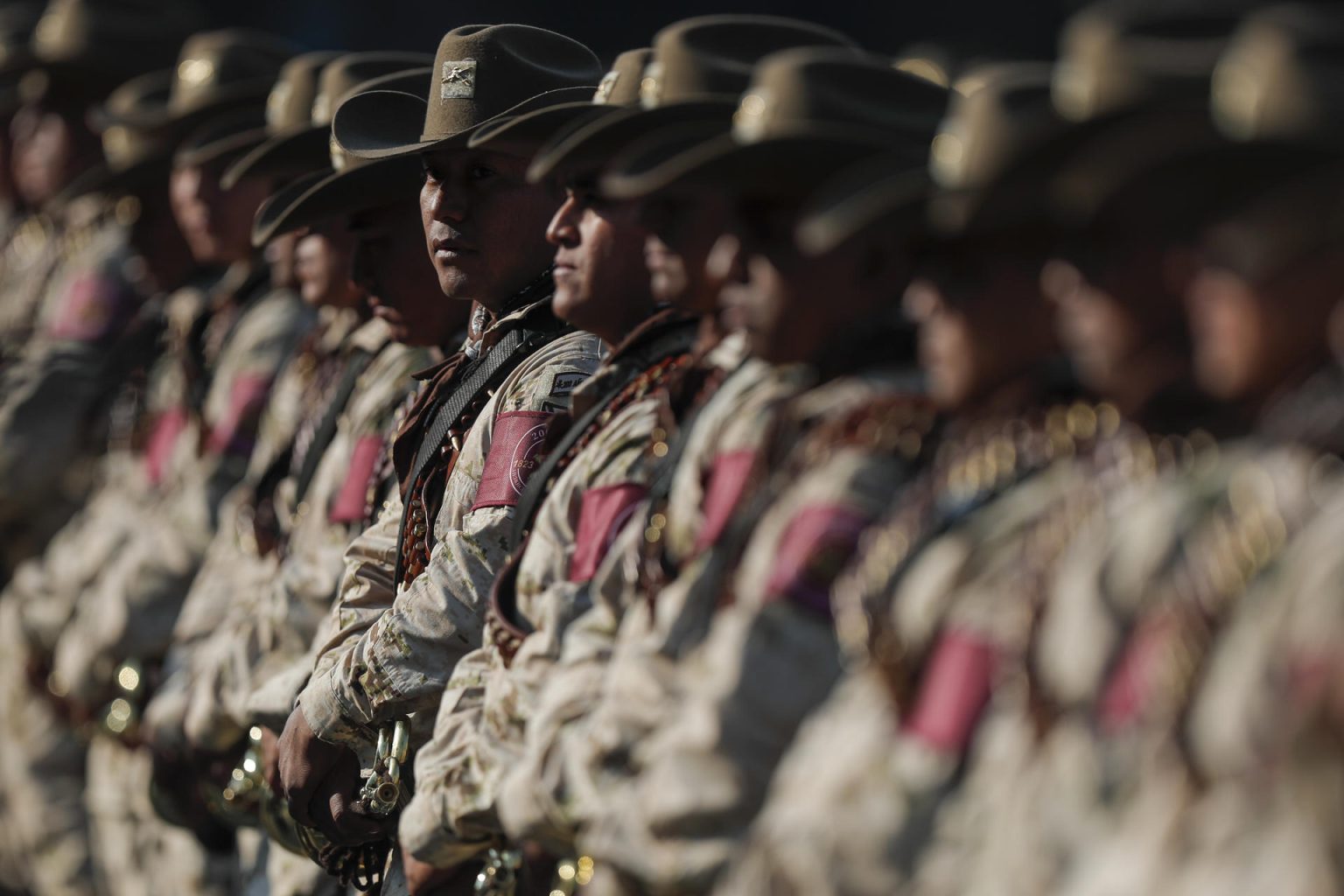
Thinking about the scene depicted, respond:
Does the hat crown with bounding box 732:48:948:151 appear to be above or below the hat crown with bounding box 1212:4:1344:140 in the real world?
below

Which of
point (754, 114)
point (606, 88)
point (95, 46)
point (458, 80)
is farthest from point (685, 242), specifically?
point (95, 46)

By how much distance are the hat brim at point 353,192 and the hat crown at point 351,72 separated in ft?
3.07

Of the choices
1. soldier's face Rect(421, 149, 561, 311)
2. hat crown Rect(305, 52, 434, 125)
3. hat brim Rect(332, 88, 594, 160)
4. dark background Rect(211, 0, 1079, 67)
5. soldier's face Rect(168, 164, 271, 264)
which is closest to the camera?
soldier's face Rect(421, 149, 561, 311)

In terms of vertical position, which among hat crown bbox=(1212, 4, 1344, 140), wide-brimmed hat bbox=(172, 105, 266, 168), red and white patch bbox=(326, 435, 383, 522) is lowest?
wide-brimmed hat bbox=(172, 105, 266, 168)

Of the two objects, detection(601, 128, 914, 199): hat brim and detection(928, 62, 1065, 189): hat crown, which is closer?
detection(928, 62, 1065, 189): hat crown

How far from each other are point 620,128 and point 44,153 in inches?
252

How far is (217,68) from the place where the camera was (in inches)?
394

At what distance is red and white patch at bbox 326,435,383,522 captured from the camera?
23.7ft

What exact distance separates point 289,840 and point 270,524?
119 centimetres

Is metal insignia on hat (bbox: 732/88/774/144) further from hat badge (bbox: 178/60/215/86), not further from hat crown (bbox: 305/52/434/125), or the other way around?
hat badge (bbox: 178/60/215/86)

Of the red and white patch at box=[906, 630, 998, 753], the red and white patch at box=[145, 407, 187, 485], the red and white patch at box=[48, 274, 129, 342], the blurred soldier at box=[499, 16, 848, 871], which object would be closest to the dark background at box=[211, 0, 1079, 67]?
the red and white patch at box=[48, 274, 129, 342]

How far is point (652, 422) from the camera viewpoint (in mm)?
5453

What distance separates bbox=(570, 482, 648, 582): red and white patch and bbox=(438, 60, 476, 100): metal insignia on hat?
166 centimetres

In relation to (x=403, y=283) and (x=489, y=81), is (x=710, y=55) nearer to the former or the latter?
(x=489, y=81)
